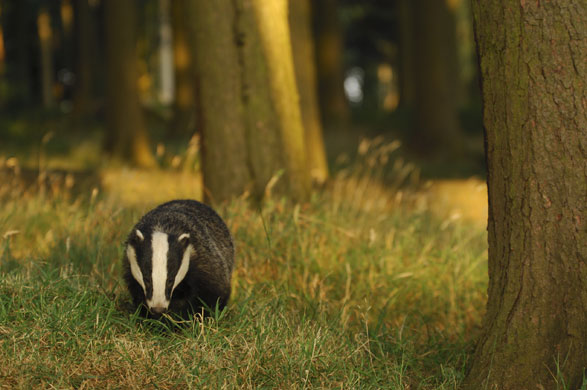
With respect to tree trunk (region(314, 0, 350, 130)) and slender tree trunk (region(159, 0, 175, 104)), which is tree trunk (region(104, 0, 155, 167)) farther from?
slender tree trunk (region(159, 0, 175, 104))

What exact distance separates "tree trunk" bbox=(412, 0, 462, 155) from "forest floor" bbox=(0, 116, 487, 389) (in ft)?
27.0

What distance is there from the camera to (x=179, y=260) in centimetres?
437

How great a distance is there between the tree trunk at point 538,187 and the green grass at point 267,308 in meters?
0.54

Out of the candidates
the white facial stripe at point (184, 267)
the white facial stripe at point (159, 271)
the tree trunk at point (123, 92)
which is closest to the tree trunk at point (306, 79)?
the tree trunk at point (123, 92)

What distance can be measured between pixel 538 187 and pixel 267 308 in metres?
1.91

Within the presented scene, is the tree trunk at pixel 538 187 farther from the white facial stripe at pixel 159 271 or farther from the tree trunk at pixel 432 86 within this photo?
the tree trunk at pixel 432 86

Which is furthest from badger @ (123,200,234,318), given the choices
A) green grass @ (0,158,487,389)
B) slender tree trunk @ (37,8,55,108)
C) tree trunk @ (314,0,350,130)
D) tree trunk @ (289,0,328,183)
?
slender tree trunk @ (37,8,55,108)

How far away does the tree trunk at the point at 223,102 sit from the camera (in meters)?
6.95

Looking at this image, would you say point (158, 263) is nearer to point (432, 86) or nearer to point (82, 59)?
point (432, 86)

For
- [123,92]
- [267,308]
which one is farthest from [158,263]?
[123,92]

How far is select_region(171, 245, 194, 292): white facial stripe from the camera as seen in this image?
436cm

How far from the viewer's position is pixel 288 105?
23.5ft

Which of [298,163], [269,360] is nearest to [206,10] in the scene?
[298,163]

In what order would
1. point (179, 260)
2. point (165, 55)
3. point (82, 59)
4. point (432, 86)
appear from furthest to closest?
point (165, 55), point (82, 59), point (432, 86), point (179, 260)
